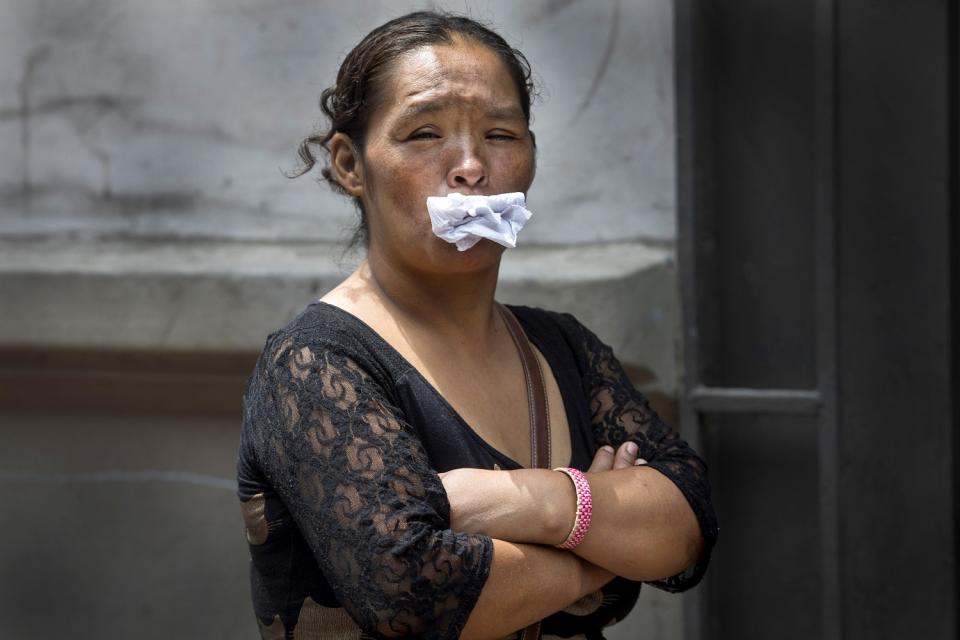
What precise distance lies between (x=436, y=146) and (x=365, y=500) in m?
0.64

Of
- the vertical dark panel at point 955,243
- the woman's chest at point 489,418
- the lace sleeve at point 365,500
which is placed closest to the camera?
the lace sleeve at point 365,500

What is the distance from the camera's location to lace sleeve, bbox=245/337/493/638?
1.85 meters

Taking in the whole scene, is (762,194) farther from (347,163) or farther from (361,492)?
(361,492)

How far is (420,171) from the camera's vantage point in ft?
6.98

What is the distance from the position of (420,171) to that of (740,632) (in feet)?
6.84

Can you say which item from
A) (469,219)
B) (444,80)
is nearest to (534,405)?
(469,219)

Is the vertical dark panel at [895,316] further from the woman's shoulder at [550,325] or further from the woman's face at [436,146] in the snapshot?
the woman's face at [436,146]

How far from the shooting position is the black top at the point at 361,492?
1.86 m

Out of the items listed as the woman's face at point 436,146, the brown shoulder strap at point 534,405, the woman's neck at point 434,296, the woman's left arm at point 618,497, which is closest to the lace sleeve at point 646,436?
the woman's left arm at point 618,497

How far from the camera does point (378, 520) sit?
1.86m

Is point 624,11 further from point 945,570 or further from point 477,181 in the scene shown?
point 945,570

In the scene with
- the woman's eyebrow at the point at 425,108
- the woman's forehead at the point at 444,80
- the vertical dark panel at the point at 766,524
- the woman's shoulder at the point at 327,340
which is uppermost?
the woman's forehead at the point at 444,80

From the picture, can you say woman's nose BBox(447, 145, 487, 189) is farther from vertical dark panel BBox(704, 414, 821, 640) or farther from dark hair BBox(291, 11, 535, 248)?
vertical dark panel BBox(704, 414, 821, 640)

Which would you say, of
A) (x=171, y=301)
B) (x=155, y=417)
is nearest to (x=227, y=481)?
(x=155, y=417)
